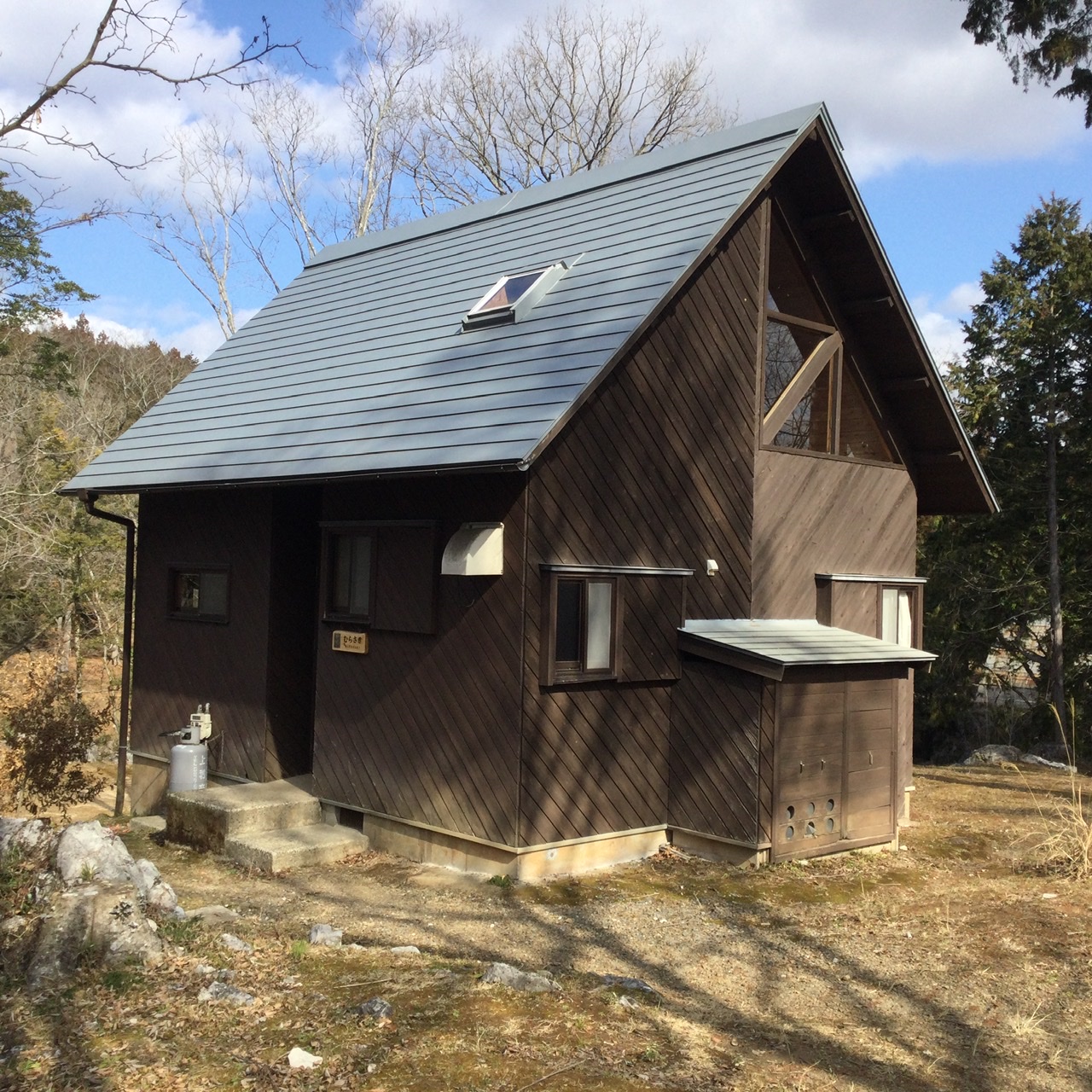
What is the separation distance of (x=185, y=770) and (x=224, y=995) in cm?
650

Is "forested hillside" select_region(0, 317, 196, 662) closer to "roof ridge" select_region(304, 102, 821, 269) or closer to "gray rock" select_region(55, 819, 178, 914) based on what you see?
"roof ridge" select_region(304, 102, 821, 269)

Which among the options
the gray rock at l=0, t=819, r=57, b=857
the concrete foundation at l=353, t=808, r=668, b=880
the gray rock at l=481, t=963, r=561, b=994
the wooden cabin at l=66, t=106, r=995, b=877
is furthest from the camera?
the wooden cabin at l=66, t=106, r=995, b=877

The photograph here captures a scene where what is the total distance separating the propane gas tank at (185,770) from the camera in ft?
37.5

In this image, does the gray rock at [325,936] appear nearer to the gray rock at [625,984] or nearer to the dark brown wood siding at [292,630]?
the gray rock at [625,984]

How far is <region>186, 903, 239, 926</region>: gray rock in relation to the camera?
7284mm

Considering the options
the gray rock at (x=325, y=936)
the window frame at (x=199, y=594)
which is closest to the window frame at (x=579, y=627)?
the gray rock at (x=325, y=936)

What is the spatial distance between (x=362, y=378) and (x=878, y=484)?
5.47 m

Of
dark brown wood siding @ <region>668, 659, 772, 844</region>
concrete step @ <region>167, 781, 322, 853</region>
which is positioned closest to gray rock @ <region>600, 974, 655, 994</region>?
dark brown wood siding @ <region>668, 659, 772, 844</region>

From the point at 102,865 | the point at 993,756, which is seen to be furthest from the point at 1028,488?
the point at 102,865

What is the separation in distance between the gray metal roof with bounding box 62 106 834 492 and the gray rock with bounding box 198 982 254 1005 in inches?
156

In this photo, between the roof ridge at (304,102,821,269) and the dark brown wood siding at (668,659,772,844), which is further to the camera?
the roof ridge at (304,102,821,269)

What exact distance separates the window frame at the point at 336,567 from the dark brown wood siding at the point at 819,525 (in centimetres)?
348

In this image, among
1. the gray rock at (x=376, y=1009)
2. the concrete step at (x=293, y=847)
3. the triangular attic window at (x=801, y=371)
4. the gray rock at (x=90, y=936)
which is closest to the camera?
the gray rock at (x=376, y=1009)

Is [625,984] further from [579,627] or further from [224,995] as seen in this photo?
[579,627]
